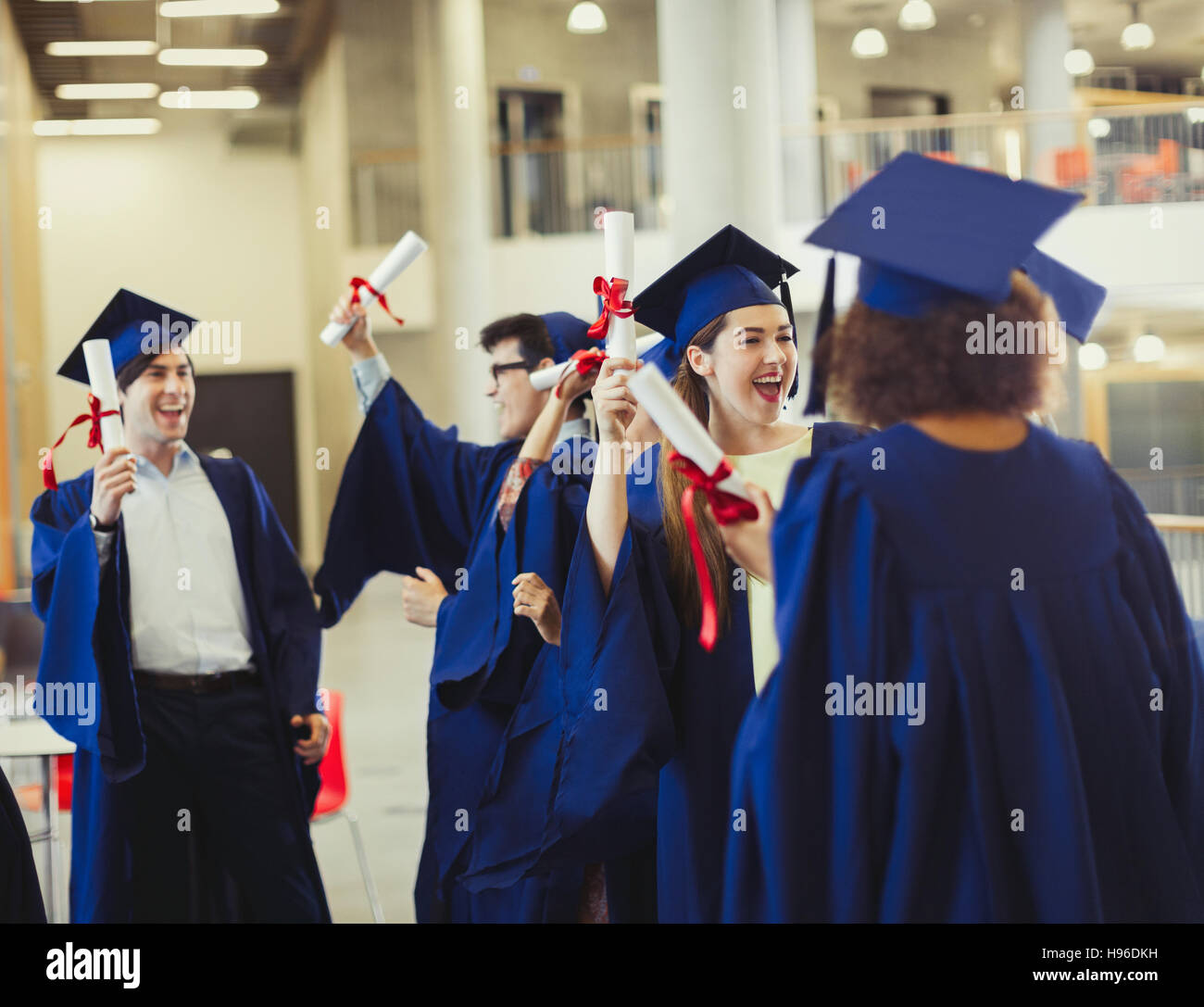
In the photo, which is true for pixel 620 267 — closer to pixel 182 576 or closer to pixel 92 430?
pixel 92 430

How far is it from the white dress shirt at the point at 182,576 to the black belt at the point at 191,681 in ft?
0.04

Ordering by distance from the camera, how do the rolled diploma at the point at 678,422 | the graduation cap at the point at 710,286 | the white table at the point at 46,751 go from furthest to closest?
the white table at the point at 46,751
the graduation cap at the point at 710,286
the rolled diploma at the point at 678,422

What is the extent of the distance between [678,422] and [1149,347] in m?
10.9

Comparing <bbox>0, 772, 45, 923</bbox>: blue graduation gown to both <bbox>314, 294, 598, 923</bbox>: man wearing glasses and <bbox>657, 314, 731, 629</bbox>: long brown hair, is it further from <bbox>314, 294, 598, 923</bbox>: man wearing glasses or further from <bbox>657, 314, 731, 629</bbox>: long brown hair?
<bbox>657, 314, 731, 629</bbox>: long brown hair

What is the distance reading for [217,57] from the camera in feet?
40.5

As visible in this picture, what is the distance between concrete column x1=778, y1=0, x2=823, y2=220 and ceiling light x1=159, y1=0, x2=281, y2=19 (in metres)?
4.57

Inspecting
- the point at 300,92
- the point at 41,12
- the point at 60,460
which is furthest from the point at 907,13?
the point at 60,460

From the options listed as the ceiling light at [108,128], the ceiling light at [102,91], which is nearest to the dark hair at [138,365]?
the ceiling light at [102,91]

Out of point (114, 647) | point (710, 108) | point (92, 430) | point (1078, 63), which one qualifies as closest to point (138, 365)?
point (92, 430)

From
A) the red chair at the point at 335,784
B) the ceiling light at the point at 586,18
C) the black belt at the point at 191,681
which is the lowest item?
the red chair at the point at 335,784

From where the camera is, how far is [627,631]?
81.5 inches

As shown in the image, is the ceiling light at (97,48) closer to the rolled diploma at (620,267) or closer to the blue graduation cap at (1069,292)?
the rolled diploma at (620,267)

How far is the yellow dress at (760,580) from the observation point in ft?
6.75

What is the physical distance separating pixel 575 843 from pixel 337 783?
1857mm
